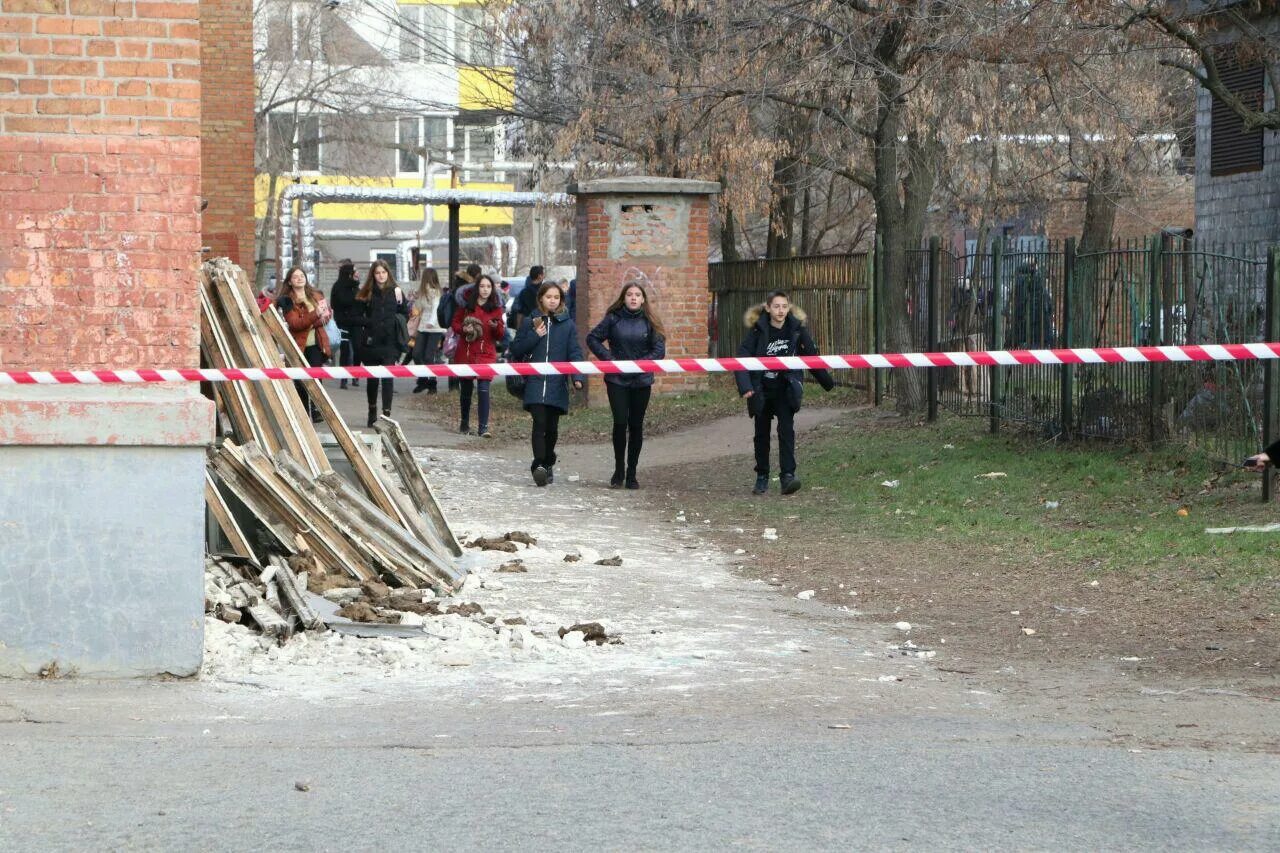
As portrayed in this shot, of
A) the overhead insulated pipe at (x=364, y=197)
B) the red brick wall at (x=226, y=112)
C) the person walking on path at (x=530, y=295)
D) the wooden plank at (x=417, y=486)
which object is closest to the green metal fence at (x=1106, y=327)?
the person walking on path at (x=530, y=295)

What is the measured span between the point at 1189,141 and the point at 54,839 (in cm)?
2678

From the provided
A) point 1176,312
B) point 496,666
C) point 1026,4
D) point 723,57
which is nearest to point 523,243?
point 723,57

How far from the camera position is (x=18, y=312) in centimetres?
659

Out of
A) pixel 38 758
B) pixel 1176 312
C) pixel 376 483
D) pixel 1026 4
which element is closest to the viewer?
pixel 38 758

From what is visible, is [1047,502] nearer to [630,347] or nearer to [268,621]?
[630,347]

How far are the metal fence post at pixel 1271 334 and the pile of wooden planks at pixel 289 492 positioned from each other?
5.73 meters

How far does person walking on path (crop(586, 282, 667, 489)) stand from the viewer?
45.4 feet

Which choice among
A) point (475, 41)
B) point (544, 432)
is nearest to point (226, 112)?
point (544, 432)

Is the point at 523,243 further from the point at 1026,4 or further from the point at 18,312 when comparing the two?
the point at 18,312

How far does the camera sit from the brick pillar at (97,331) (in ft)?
21.5

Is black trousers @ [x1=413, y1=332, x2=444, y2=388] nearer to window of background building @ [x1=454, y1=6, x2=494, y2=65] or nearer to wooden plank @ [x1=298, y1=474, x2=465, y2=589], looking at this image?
window of background building @ [x1=454, y1=6, x2=494, y2=65]

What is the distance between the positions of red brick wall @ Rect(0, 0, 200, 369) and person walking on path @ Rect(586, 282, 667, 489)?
728cm

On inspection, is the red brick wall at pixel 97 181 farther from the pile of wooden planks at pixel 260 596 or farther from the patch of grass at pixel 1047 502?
the patch of grass at pixel 1047 502

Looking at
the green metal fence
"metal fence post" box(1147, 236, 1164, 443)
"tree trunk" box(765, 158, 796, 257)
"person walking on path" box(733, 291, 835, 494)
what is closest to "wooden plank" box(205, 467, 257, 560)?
"person walking on path" box(733, 291, 835, 494)
